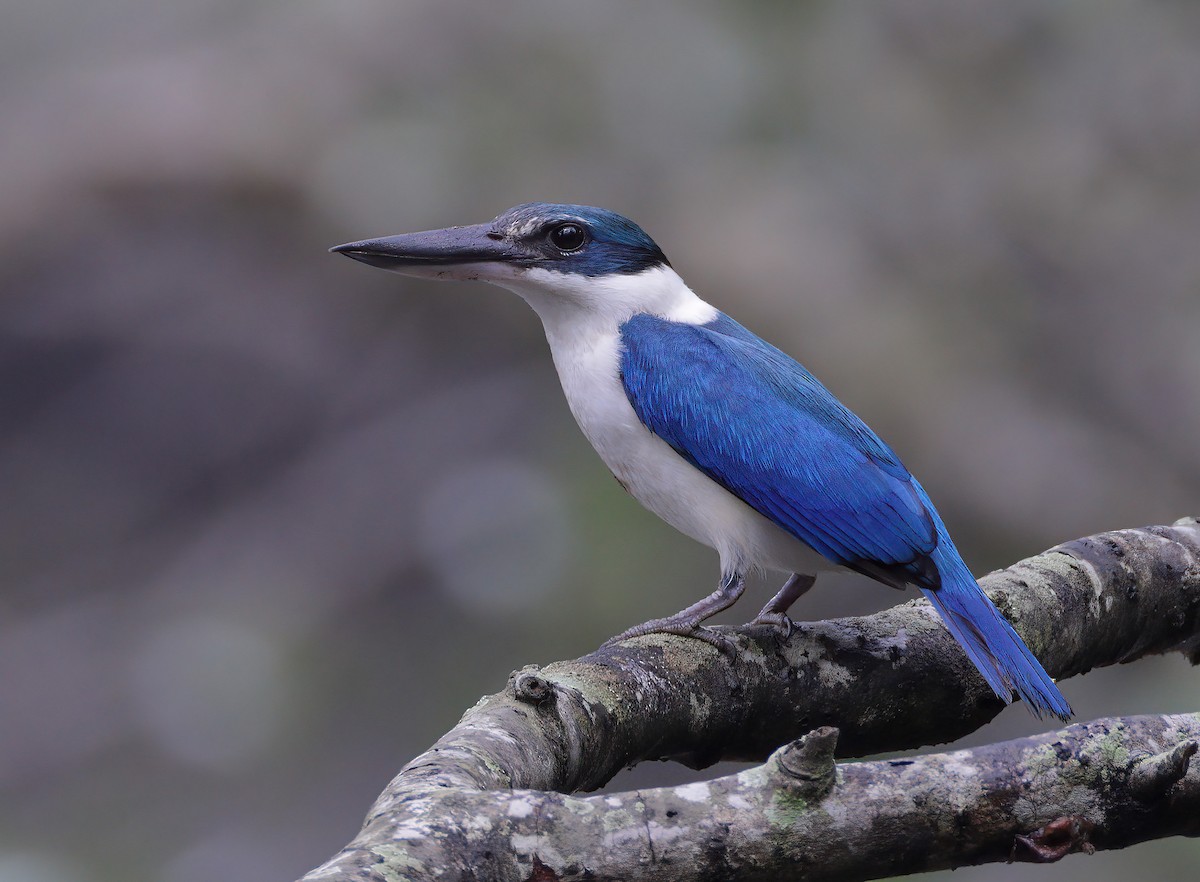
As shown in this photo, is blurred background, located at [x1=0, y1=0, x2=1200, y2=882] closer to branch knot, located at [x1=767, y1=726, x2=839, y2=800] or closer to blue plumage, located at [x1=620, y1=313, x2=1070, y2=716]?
blue plumage, located at [x1=620, y1=313, x2=1070, y2=716]

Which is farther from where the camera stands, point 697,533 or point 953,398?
point 953,398

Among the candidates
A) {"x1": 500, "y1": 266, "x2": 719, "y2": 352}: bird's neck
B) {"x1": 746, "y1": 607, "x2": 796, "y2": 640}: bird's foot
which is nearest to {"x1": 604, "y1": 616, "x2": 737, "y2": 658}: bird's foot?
{"x1": 746, "y1": 607, "x2": 796, "y2": 640}: bird's foot

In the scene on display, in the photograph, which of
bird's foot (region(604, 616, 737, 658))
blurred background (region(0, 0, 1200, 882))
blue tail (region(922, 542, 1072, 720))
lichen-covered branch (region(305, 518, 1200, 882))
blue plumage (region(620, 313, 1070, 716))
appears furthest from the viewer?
blurred background (region(0, 0, 1200, 882))

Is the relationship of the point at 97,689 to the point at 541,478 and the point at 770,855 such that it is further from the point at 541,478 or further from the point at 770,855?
the point at 770,855

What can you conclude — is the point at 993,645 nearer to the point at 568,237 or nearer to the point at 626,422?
the point at 626,422

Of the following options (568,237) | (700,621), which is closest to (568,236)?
(568,237)

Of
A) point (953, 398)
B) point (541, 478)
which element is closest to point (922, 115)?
point (953, 398)

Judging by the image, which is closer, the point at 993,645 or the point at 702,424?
the point at 993,645
